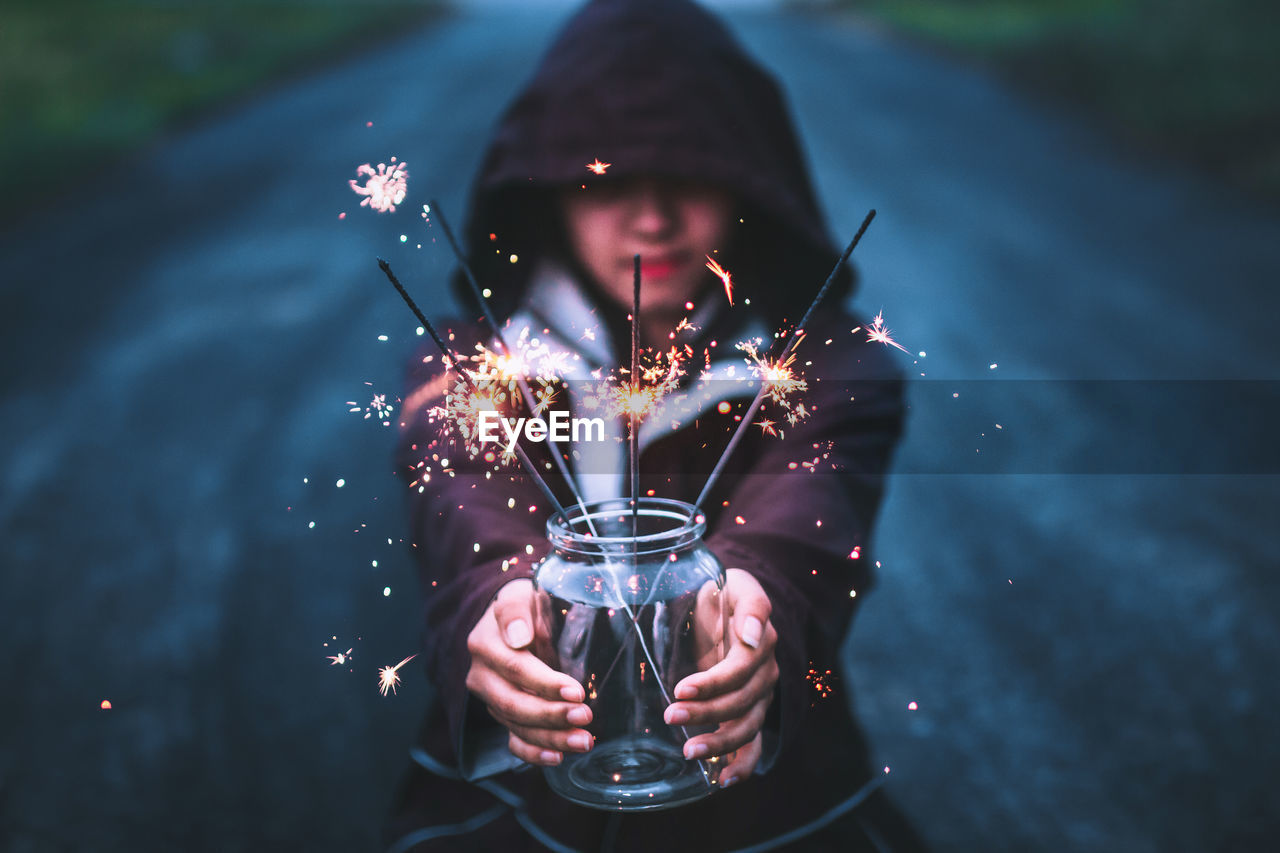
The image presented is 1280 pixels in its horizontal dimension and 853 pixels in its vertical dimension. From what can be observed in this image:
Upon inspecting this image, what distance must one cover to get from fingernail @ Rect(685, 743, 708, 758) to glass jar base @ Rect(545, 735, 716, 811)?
0.04 metres

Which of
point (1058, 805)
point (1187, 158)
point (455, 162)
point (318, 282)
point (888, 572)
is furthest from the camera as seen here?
point (1187, 158)

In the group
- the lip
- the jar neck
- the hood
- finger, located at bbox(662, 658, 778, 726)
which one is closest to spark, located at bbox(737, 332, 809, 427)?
the jar neck

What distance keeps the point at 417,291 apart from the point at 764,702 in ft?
1.54

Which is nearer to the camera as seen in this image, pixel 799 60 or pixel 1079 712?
pixel 1079 712

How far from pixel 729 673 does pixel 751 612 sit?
Answer: 7 cm

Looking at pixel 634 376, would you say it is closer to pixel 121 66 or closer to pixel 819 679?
pixel 819 679

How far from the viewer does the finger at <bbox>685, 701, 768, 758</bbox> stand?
2.84 ft

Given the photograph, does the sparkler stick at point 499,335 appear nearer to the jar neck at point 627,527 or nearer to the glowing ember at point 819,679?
the jar neck at point 627,527

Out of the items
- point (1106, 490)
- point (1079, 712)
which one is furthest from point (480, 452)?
point (1106, 490)

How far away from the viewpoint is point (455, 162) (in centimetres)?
854

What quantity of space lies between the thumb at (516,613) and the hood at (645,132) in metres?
0.57

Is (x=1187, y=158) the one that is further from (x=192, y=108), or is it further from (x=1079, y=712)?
(x=192, y=108)

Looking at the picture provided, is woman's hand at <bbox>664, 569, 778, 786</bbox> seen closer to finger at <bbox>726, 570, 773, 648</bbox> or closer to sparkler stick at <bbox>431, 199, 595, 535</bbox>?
finger at <bbox>726, 570, 773, 648</bbox>

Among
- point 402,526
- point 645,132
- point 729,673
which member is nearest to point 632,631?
point 729,673
